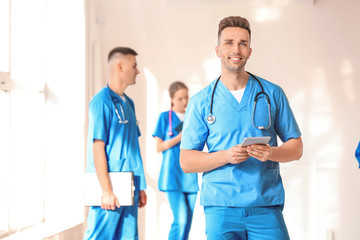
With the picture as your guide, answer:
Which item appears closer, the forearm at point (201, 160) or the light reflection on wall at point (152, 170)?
the forearm at point (201, 160)

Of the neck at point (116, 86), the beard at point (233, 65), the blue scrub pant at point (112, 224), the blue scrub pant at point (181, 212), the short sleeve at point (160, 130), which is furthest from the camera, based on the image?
the short sleeve at point (160, 130)

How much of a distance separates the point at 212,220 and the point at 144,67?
6.65ft

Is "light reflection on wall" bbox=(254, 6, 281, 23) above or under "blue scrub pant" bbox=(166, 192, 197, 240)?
above

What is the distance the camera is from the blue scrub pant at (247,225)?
180 centimetres

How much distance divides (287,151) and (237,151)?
23 cm

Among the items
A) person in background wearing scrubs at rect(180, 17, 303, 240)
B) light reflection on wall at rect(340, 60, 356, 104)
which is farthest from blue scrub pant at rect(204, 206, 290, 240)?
light reflection on wall at rect(340, 60, 356, 104)

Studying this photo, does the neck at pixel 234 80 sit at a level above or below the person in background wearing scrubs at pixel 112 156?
above

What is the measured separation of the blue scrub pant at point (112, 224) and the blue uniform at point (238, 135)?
29.6 inches

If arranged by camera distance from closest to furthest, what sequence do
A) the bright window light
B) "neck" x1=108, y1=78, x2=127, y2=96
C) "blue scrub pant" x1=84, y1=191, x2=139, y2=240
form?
"blue scrub pant" x1=84, y1=191, x2=139, y2=240 → "neck" x1=108, y1=78, x2=127, y2=96 → the bright window light

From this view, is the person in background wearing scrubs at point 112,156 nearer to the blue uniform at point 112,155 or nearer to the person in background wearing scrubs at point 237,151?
the blue uniform at point 112,155

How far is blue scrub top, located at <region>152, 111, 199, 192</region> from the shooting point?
3488 millimetres

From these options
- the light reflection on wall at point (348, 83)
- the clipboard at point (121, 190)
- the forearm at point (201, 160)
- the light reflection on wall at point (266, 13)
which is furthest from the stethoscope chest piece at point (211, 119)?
the light reflection on wall at point (348, 83)

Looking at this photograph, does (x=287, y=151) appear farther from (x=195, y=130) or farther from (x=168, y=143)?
(x=168, y=143)

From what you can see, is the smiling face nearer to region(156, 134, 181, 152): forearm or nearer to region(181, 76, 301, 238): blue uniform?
region(181, 76, 301, 238): blue uniform
